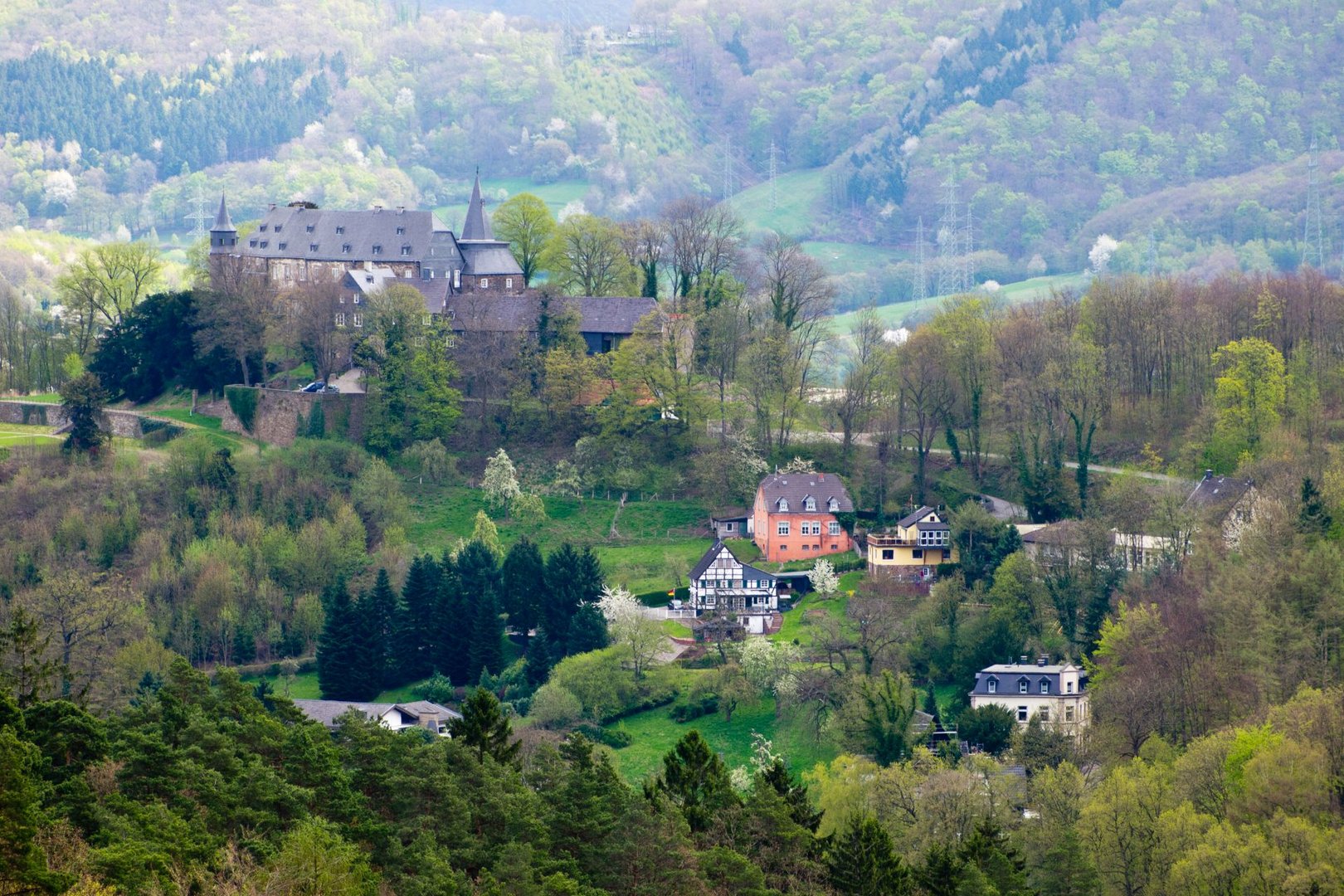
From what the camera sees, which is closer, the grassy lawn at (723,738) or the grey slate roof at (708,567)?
the grassy lawn at (723,738)

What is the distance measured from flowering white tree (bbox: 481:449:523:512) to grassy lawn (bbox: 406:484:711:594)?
56 centimetres

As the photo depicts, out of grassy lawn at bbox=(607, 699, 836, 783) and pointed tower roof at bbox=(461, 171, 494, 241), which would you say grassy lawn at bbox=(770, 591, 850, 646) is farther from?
pointed tower roof at bbox=(461, 171, 494, 241)

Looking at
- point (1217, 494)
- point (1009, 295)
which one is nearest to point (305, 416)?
point (1217, 494)

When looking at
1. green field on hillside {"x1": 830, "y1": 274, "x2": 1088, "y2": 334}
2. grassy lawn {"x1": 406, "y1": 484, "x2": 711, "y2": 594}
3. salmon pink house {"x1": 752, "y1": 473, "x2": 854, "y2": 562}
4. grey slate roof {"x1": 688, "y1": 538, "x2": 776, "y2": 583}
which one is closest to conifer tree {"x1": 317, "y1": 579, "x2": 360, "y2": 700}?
grassy lawn {"x1": 406, "y1": 484, "x2": 711, "y2": 594}

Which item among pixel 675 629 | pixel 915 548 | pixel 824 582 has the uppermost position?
pixel 915 548

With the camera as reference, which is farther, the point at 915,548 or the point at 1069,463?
the point at 1069,463

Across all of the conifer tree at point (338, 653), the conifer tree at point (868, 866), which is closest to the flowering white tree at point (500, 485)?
the conifer tree at point (338, 653)

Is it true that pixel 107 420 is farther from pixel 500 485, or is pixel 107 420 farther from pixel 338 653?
pixel 338 653

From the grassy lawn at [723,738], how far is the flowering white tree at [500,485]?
1725 cm

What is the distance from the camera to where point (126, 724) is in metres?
50.2

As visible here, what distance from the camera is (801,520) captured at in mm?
79250

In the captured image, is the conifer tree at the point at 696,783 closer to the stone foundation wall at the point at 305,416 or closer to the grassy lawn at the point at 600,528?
the grassy lawn at the point at 600,528

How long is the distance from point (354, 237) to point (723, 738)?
40.6m

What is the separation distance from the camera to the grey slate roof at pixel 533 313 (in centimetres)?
9031
